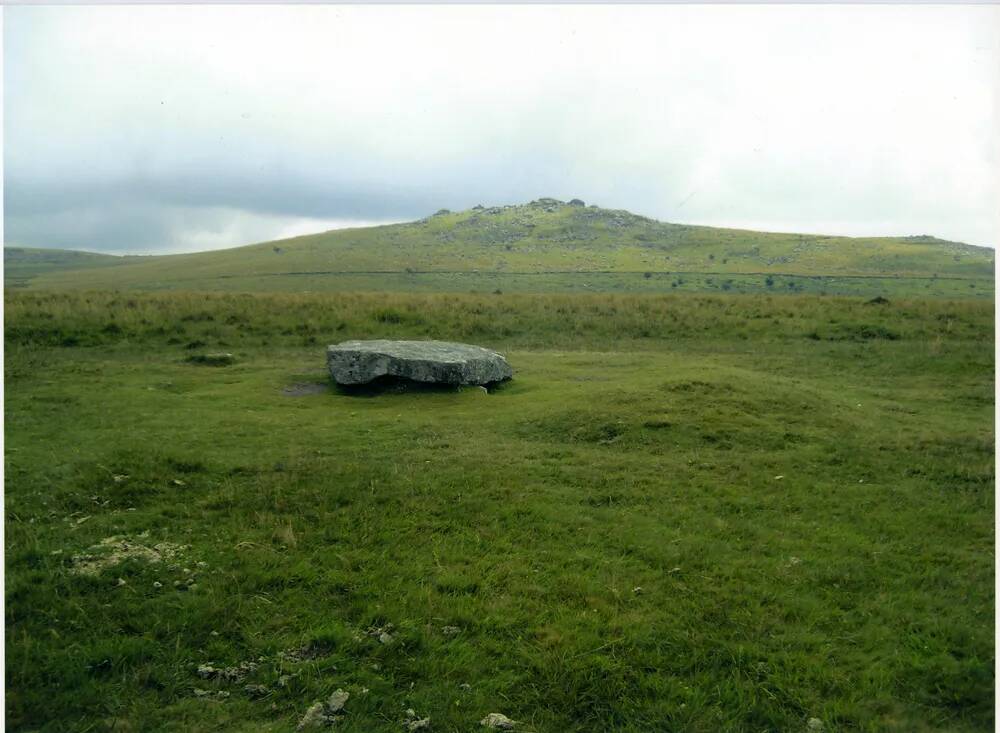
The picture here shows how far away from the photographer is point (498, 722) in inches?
213

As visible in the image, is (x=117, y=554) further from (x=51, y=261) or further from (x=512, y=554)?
(x=51, y=261)

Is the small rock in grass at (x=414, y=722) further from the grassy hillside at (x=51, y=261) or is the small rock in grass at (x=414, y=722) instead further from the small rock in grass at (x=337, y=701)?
the grassy hillside at (x=51, y=261)

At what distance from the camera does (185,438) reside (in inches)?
502

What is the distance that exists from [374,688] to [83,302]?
96.6ft

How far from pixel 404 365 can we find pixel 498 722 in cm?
1290

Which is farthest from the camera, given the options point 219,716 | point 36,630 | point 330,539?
point 330,539

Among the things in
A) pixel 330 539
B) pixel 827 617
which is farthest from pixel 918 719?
pixel 330 539

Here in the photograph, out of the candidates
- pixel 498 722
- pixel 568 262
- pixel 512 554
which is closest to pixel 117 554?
pixel 512 554

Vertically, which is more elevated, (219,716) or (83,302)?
(83,302)

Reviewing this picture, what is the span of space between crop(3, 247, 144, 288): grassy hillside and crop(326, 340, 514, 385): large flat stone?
138 metres

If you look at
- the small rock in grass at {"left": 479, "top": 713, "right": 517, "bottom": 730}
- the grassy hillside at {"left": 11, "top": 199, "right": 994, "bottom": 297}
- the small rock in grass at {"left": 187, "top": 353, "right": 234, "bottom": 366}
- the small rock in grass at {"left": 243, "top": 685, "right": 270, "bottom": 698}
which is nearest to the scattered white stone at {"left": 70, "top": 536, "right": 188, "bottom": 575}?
the small rock in grass at {"left": 243, "top": 685, "right": 270, "bottom": 698}

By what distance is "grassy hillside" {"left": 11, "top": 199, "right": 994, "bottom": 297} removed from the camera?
81.0 m

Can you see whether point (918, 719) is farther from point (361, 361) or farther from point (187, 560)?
point (361, 361)

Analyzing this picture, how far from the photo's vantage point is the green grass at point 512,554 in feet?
18.7
